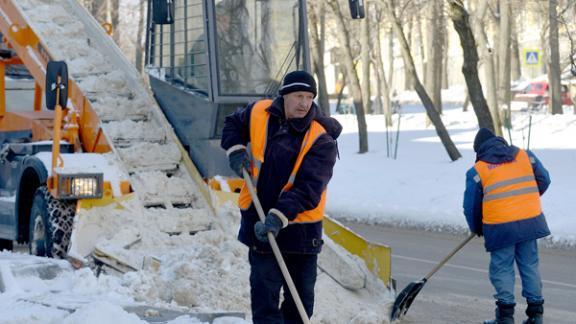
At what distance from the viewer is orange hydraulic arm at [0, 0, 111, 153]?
10266mm

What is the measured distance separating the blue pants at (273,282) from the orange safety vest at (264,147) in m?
0.25

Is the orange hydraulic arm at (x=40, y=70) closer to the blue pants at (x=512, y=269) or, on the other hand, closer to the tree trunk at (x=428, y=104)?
the blue pants at (x=512, y=269)

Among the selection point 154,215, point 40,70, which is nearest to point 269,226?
point 154,215

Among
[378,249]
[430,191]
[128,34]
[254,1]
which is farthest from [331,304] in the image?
[128,34]

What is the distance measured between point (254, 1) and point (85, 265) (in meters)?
3.15

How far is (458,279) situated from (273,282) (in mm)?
5194

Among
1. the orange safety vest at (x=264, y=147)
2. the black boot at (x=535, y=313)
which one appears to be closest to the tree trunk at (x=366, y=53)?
the black boot at (x=535, y=313)

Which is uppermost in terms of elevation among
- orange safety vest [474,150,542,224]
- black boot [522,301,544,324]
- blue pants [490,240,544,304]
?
orange safety vest [474,150,542,224]

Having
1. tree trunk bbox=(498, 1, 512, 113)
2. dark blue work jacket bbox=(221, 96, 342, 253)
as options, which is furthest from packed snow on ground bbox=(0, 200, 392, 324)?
tree trunk bbox=(498, 1, 512, 113)

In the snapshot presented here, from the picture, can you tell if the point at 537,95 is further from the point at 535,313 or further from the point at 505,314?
the point at 505,314

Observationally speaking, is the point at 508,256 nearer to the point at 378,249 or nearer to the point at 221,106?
the point at 378,249

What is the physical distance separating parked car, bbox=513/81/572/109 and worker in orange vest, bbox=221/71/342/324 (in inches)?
1545

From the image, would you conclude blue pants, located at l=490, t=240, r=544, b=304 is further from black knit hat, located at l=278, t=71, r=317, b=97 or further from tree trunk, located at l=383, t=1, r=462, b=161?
tree trunk, located at l=383, t=1, r=462, b=161

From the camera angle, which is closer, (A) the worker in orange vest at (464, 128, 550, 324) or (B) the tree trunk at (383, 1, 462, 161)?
(A) the worker in orange vest at (464, 128, 550, 324)
